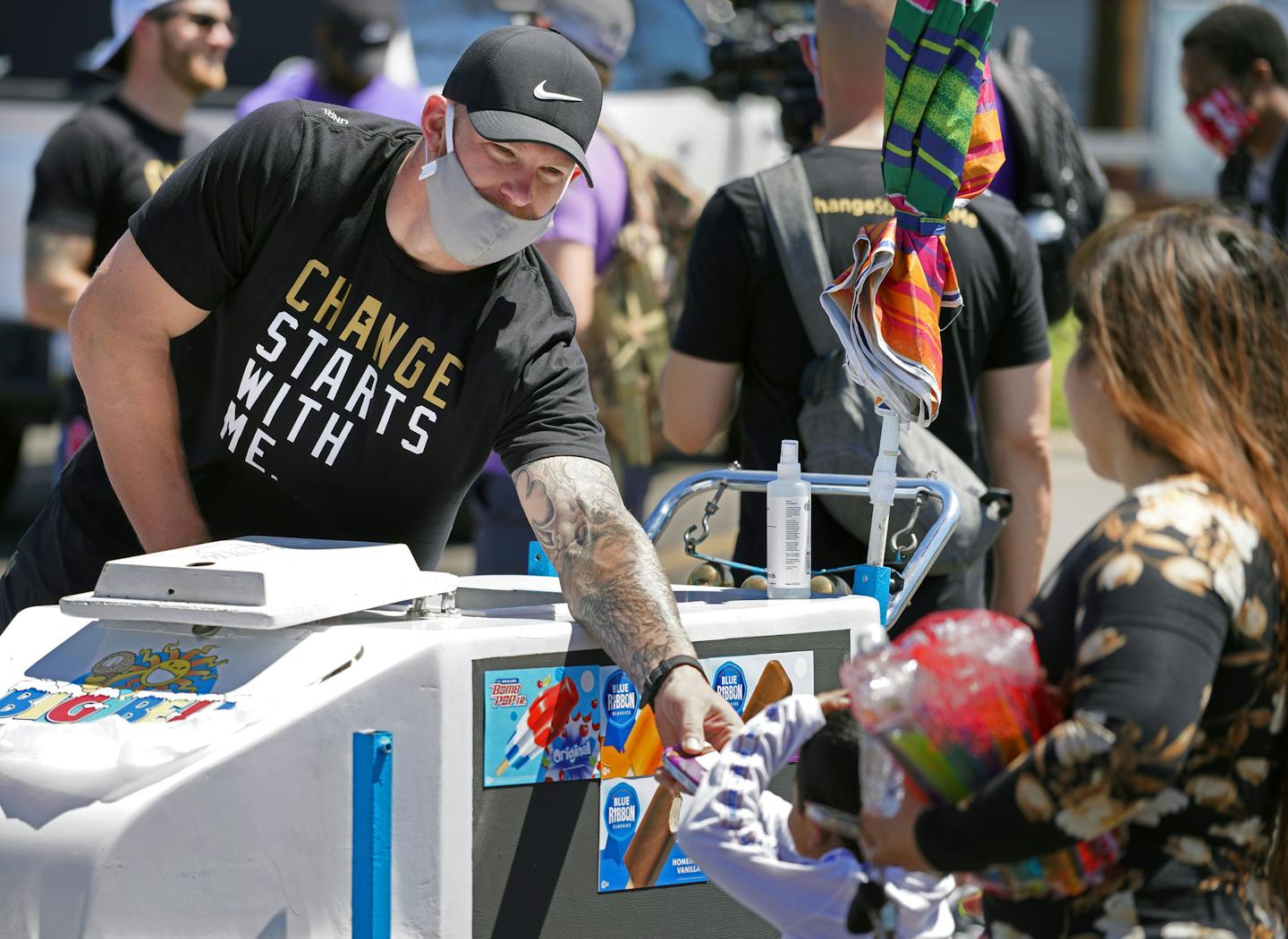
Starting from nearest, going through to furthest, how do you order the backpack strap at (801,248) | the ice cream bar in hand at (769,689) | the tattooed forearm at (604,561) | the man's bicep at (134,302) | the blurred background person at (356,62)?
the tattooed forearm at (604,561), the ice cream bar in hand at (769,689), the man's bicep at (134,302), the backpack strap at (801,248), the blurred background person at (356,62)

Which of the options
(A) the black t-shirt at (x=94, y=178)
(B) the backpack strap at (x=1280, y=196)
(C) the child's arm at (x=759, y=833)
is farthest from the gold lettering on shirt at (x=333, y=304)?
(B) the backpack strap at (x=1280, y=196)

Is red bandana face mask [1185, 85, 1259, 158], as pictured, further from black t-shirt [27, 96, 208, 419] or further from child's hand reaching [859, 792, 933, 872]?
child's hand reaching [859, 792, 933, 872]

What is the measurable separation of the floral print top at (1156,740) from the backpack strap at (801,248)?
163 centimetres

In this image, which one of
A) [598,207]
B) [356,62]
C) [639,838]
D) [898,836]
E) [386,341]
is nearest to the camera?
[898,836]

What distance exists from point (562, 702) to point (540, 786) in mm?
130

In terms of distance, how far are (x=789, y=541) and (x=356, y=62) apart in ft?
10.5

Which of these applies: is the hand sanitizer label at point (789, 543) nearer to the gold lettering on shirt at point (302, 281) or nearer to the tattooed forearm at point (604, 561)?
the tattooed forearm at point (604, 561)

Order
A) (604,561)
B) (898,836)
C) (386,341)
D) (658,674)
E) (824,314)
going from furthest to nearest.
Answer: (824,314) < (386,341) < (604,561) < (658,674) < (898,836)

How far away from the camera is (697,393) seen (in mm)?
3857

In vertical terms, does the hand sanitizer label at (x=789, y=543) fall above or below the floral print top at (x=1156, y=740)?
below

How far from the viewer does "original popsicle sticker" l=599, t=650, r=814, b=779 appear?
9.00ft

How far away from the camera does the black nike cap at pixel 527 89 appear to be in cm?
296

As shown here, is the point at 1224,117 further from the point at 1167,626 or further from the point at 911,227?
the point at 1167,626

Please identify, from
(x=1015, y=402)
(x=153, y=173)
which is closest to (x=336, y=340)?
(x=1015, y=402)
